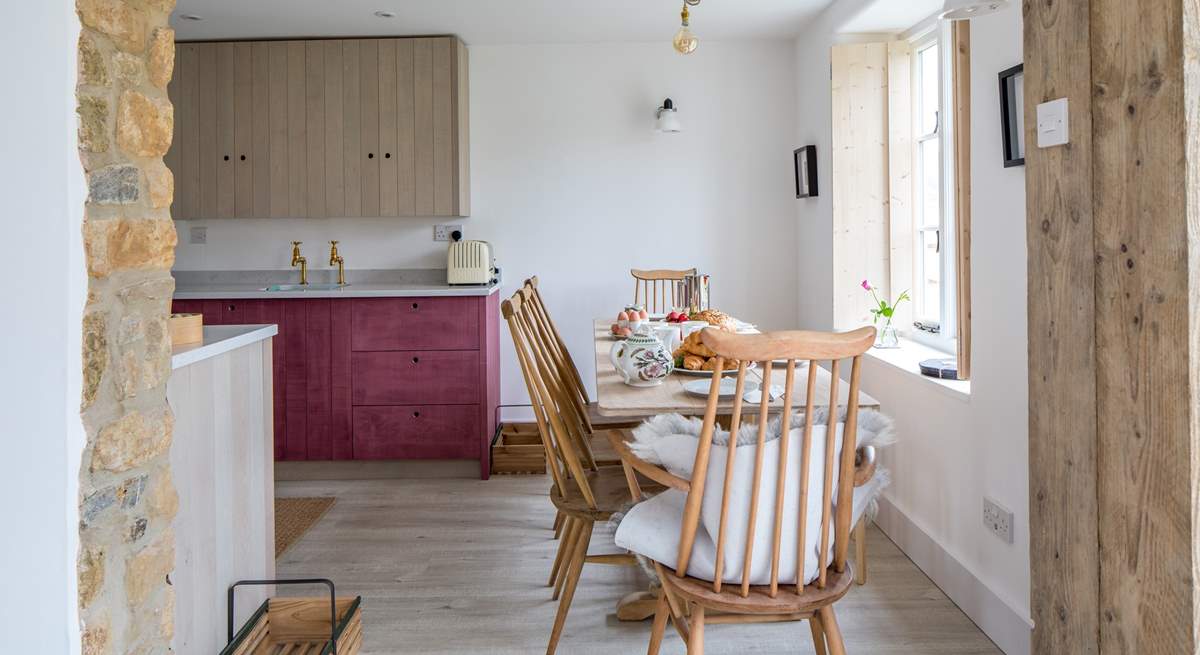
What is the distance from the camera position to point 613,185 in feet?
15.9

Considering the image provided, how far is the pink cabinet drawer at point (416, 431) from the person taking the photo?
425cm

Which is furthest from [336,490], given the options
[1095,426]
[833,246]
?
[1095,426]

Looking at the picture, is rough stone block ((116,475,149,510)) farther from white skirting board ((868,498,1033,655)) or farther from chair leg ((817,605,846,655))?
white skirting board ((868,498,1033,655))

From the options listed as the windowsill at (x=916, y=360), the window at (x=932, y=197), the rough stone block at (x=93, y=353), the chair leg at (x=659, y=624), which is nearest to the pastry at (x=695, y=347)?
the windowsill at (x=916, y=360)

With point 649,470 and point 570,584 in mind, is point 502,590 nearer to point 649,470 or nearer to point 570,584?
point 570,584

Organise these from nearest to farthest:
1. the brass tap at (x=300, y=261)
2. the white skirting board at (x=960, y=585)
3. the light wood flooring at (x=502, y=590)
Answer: the white skirting board at (x=960, y=585) → the light wood flooring at (x=502, y=590) → the brass tap at (x=300, y=261)

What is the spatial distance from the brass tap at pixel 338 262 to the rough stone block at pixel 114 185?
3.29 meters

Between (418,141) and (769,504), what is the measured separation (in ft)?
11.2

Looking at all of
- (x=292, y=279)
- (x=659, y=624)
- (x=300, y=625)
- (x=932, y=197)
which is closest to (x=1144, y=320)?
(x=659, y=624)

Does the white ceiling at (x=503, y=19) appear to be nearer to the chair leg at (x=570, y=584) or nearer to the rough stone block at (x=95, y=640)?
the chair leg at (x=570, y=584)

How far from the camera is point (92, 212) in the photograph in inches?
57.4

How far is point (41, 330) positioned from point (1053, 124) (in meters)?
1.72

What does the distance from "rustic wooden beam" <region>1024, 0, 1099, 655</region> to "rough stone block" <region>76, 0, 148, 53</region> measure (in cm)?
164

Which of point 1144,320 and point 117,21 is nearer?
point 1144,320
